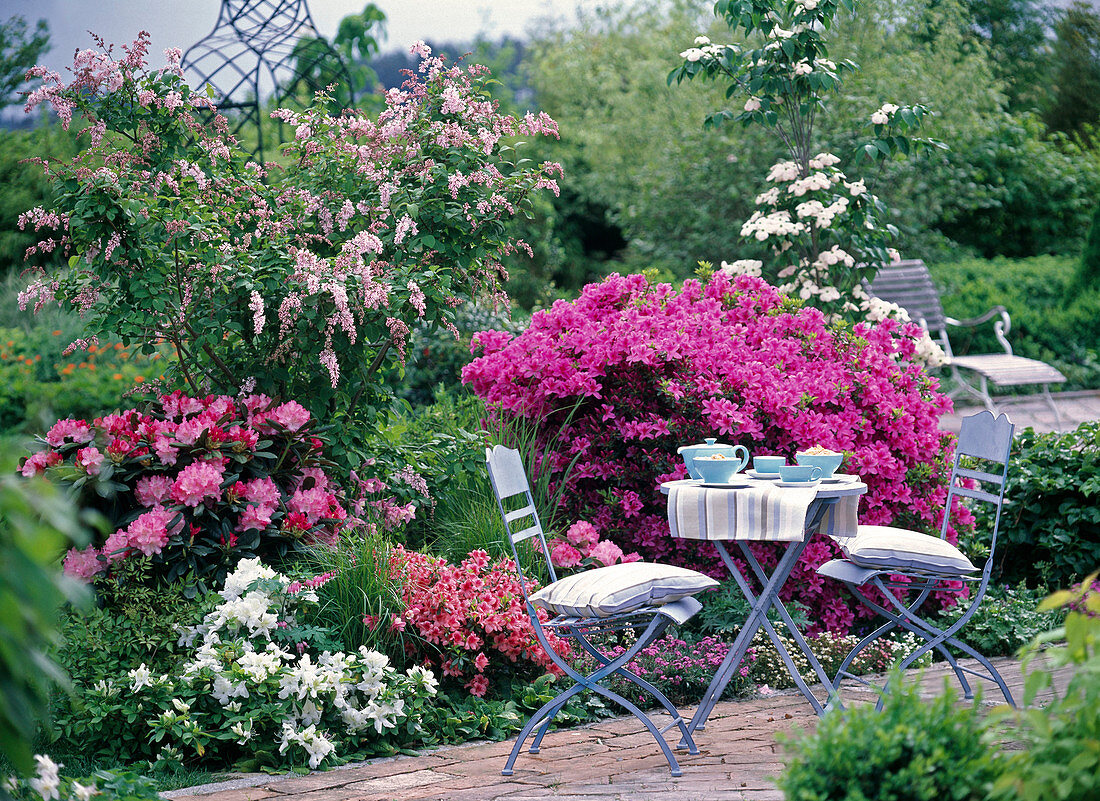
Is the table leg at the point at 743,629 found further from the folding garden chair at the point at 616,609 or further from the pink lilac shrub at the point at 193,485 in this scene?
the pink lilac shrub at the point at 193,485

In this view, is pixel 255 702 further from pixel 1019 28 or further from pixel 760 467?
pixel 1019 28

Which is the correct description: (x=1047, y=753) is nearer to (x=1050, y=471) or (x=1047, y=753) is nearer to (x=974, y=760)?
(x=974, y=760)

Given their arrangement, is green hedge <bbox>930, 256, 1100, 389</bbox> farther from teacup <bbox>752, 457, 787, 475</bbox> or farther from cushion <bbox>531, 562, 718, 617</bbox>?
cushion <bbox>531, 562, 718, 617</bbox>

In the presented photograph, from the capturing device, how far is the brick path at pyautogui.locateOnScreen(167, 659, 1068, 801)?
9.92 feet

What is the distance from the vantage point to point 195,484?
382 centimetres

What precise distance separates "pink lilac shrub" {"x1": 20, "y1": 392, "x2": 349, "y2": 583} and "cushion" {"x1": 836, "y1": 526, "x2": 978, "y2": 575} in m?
2.15

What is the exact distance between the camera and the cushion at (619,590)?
3.27m

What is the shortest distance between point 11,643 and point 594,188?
16034 millimetres

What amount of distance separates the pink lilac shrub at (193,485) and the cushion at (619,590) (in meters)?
1.19

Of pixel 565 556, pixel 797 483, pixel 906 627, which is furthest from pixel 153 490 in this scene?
pixel 906 627

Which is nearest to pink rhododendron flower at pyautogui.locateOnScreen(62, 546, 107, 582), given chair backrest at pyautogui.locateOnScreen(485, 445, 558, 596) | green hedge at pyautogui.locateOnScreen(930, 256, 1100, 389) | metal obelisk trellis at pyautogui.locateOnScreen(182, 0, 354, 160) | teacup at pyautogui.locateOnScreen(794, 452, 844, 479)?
chair backrest at pyautogui.locateOnScreen(485, 445, 558, 596)

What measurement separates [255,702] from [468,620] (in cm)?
89

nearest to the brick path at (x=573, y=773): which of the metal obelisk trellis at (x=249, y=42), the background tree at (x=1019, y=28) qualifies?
the metal obelisk trellis at (x=249, y=42)

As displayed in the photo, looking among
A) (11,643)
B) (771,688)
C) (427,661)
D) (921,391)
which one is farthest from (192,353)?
(921,391)
